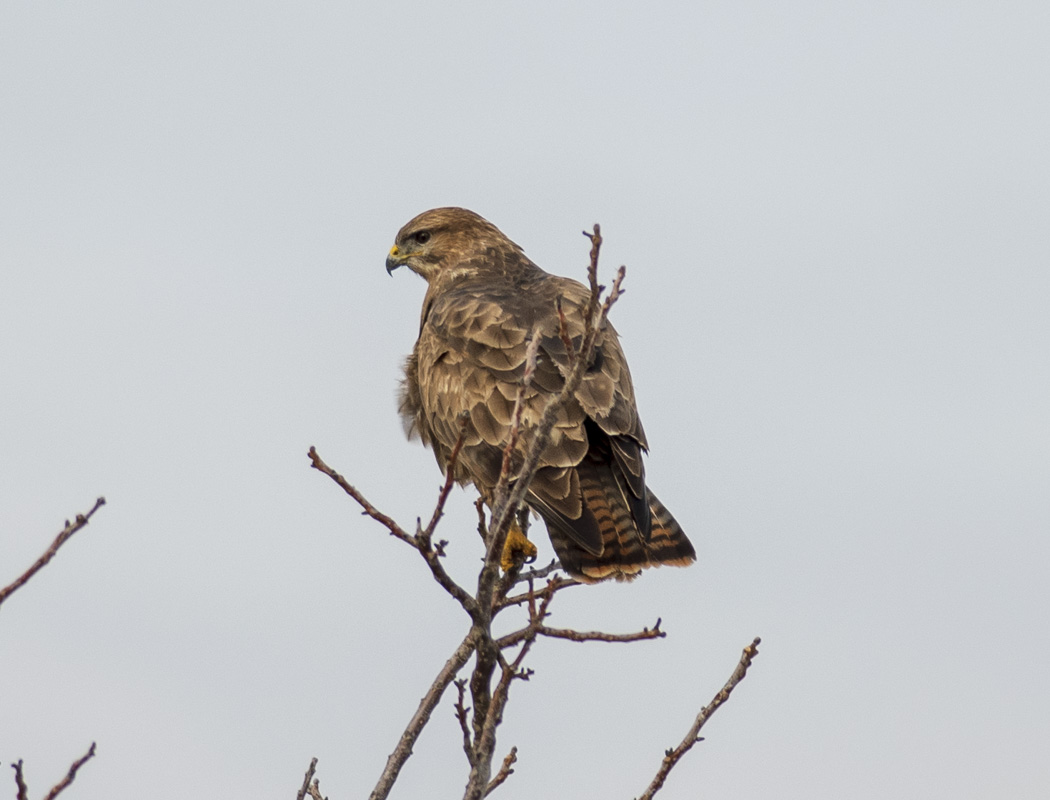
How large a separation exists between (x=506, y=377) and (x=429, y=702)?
2875 millimetres

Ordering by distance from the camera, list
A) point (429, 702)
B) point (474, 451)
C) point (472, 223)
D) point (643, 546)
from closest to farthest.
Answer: point (429, 702)
point (643, 546)
point (474, 451)
point (472, 223)

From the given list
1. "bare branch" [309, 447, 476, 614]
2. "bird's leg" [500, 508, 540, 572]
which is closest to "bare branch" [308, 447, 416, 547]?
"bare branch" [309, 447, 476, 614]

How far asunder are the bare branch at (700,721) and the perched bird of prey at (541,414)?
4.03 feet

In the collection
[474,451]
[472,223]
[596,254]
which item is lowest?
[596,254]

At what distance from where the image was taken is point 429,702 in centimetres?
384

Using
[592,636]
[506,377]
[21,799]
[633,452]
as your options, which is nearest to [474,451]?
[506,377]

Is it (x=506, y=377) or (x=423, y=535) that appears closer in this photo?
(x=423, y=535)

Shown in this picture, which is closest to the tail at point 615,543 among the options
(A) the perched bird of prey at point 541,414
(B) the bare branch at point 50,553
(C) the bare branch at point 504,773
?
(A) the perched bird of prey at point 541,414

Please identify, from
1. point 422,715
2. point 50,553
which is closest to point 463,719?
point 422,715

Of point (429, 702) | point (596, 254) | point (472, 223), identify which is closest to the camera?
point (596, 254)

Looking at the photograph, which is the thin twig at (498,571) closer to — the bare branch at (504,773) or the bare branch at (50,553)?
the bare branch at (504,773)

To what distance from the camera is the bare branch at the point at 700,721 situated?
3.76 meters

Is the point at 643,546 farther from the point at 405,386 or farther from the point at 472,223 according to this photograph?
the point at 472,223

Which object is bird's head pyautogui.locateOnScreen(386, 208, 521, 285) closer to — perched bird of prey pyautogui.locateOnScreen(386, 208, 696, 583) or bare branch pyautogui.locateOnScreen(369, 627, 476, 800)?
perched bird of prey pyautogui.locateOnScreen(386, 208, 696, 583)
